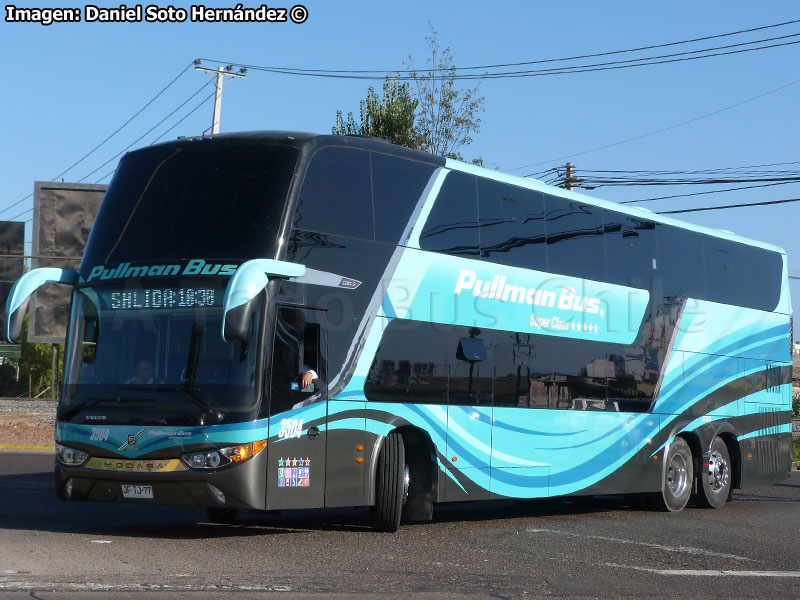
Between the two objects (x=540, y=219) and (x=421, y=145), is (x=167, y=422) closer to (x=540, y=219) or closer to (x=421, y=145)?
(x=540, y=219)

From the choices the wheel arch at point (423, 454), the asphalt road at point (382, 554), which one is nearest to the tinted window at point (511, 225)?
the wheel arch at point (423, 454)

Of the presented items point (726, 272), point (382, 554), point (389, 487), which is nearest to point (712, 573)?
point (382, 554)

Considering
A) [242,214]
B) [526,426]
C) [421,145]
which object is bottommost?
[526,426]

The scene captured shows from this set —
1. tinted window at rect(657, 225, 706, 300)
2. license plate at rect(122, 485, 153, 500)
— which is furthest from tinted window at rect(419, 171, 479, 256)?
tinted window at rect(657, 225, 706, 300)

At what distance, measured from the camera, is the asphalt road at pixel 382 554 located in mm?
8820

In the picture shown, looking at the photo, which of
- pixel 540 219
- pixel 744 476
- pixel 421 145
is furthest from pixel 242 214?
pixel 421 145

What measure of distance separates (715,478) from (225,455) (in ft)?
31.3

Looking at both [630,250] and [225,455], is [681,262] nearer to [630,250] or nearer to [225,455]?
[630,250]

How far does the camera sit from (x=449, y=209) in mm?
13414

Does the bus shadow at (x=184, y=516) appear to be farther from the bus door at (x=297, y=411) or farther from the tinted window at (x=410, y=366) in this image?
the tinted window at (x=410, y=366)

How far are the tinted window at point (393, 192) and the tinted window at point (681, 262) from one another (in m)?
5.13

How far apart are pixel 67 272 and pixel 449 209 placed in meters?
4.30

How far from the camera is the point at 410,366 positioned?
12.8 metres

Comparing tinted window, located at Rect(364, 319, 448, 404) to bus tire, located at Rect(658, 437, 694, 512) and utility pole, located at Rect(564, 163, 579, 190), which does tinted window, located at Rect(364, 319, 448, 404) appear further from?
utility pole, located at Rect(564, 163, 579, 190)
